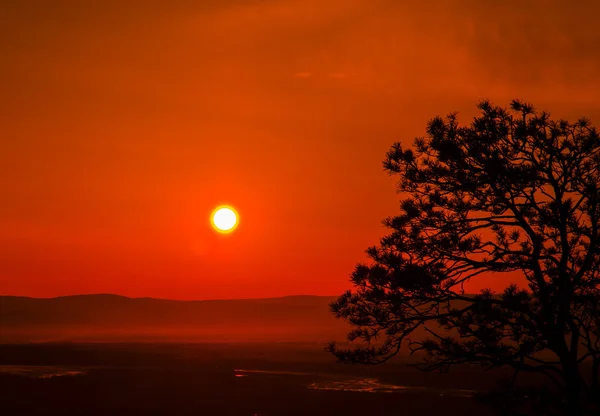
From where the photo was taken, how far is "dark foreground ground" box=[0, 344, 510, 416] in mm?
27250

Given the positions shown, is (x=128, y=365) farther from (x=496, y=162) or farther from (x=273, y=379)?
(x=496, y=162)

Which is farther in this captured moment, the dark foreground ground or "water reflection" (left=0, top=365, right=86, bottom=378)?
"water reflection" (left=0, top=365, right=86, bottom=378)

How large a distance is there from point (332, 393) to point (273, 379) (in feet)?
20.4

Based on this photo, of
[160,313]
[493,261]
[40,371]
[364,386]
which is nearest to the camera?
[493,261]

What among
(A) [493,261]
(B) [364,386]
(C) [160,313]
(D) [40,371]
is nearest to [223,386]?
(B) [364,386]

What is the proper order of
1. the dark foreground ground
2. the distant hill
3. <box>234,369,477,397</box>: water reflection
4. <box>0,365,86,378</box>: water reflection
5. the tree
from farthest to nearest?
the distant hill < <box>0,365,86,378</box>: water reflection < <box>234,369,477,397</box>: water reflection < the dark foreground ground < the tree

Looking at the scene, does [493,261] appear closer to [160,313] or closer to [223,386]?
[223,386]

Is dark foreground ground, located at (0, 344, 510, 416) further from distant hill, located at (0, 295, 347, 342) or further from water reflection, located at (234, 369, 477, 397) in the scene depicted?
distant hill, located at (0, 295, 347, 342)

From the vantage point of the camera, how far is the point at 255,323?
134250mm

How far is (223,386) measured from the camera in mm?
33844

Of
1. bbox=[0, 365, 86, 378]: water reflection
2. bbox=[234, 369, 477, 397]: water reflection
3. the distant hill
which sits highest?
the distant hill

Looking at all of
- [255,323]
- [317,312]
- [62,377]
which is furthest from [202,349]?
[317,312]

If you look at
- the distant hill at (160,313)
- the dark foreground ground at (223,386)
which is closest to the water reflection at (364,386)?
the dark foreground ground at (223,386)

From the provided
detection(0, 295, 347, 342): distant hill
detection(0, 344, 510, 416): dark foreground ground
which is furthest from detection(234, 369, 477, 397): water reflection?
detection(0, 295, 347, 342): distant hill
